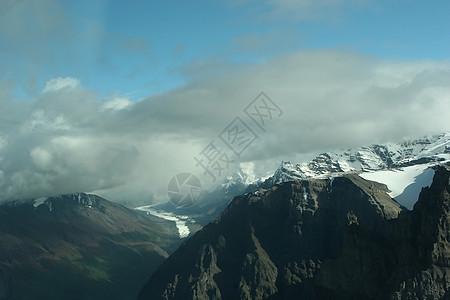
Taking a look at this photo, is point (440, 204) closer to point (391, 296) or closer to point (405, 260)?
point (405, 260)

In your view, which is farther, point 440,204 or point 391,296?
point 440,204

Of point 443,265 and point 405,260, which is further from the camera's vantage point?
point 405,260

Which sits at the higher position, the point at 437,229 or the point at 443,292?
the point at 437,229

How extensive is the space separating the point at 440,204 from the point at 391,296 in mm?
44779

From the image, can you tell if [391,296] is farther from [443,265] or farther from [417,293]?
[443,265]

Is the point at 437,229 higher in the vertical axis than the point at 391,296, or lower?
higher

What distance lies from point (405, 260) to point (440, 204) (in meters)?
26.7

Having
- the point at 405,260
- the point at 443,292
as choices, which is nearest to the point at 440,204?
the point at 405,260

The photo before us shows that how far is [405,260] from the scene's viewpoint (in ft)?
645

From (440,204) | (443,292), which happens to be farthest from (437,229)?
(443,292)

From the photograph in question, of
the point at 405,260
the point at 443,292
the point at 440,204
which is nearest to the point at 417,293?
the point at 443,292

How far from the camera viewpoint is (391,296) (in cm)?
17825

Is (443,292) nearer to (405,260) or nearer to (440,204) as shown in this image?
(405,260)

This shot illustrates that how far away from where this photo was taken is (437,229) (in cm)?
18950
